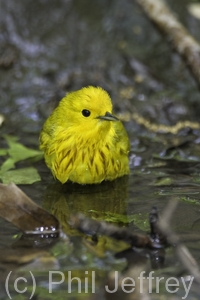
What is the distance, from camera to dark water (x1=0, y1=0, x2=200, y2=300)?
425cm

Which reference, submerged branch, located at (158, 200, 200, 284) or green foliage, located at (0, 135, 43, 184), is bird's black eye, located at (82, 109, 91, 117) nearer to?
green foliage, located at (0, 135, 43, 184)

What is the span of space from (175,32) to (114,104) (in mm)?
1129

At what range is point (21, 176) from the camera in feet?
18.5

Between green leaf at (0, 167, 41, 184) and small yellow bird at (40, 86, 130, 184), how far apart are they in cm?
25

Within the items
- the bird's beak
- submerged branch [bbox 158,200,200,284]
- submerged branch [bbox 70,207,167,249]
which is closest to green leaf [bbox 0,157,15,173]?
the bird's beak

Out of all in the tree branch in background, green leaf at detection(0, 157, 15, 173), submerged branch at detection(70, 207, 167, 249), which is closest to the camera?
submerged branch at detection(70, 207, 167, 249)

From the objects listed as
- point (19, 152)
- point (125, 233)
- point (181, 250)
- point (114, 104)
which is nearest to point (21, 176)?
point (19, 152)

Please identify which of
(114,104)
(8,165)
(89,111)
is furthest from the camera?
(114,104)

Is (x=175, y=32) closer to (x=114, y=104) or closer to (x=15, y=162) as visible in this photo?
(x=114, y=104)

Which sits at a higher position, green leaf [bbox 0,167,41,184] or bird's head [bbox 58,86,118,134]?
bird's head [bbox 58,86,118,134]

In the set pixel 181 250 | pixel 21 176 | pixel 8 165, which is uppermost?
pixel 8 165

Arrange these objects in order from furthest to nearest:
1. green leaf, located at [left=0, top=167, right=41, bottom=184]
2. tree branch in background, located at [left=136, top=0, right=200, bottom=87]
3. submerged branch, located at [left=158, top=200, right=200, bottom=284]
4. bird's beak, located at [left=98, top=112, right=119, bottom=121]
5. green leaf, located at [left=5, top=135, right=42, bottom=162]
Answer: tree branch in background, located at [left=136, top=0, right=200, bottom=87] < green leaf, located at [left=5, top=135, right=42, bottom=162] < green leaf, located at [left=0, top=167, right=41, bottom=184] < bird's beak, located at [left=98, top=112, right=119, bottom=121] < submerged branch, located at [left=158, top=200, right=200, bottom=284]

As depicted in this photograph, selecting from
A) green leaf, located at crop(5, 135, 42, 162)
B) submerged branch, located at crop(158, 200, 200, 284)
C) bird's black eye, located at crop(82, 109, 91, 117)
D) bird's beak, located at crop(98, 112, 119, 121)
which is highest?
green leaf, located at crop(5, 135, 42, 162)

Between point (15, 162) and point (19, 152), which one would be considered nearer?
point (15, 162)
